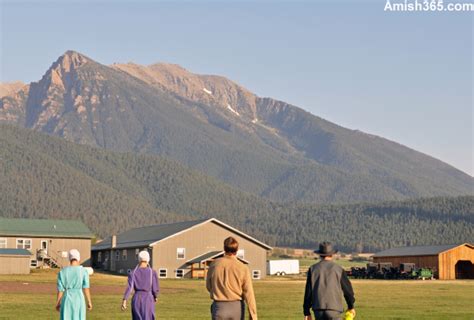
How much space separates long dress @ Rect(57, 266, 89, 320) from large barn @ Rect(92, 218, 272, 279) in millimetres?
71595

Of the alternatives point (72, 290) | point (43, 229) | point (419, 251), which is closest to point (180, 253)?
point (43, 229)

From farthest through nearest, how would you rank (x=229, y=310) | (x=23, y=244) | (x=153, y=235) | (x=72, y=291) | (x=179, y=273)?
(x=23, y=244), (x=153, y=235), (x=179, y=273), (x=72, y=291), (x=229, y=310)

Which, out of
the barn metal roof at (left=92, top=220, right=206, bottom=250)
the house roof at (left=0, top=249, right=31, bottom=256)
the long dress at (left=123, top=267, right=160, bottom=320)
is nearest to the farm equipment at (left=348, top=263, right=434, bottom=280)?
the barn metal roof at (left=92, top=220, right=206, bottom=250)

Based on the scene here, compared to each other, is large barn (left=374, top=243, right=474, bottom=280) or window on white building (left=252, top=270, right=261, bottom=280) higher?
large barn (left=374, top=243, right=474, bottom=280)

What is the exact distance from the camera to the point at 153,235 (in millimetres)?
99188

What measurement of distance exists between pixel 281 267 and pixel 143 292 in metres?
100

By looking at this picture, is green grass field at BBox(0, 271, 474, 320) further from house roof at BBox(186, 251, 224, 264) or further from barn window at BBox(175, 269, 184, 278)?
barn window at BBox(175, 269, 184, 278)

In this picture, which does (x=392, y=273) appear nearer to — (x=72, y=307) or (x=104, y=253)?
(x=104, y=253)

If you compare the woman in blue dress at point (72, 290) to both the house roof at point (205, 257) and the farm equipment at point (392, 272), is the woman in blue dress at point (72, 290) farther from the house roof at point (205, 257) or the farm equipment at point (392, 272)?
the farm equipment at point (392, 272)

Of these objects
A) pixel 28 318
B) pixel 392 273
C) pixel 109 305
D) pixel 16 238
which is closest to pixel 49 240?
pixel 16 238

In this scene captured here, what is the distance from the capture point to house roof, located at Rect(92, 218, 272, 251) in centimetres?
9544

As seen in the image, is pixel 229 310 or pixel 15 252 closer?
pixel 229 310

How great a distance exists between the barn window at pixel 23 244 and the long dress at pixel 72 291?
→ 8150cm

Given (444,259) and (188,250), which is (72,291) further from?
(444,259)
